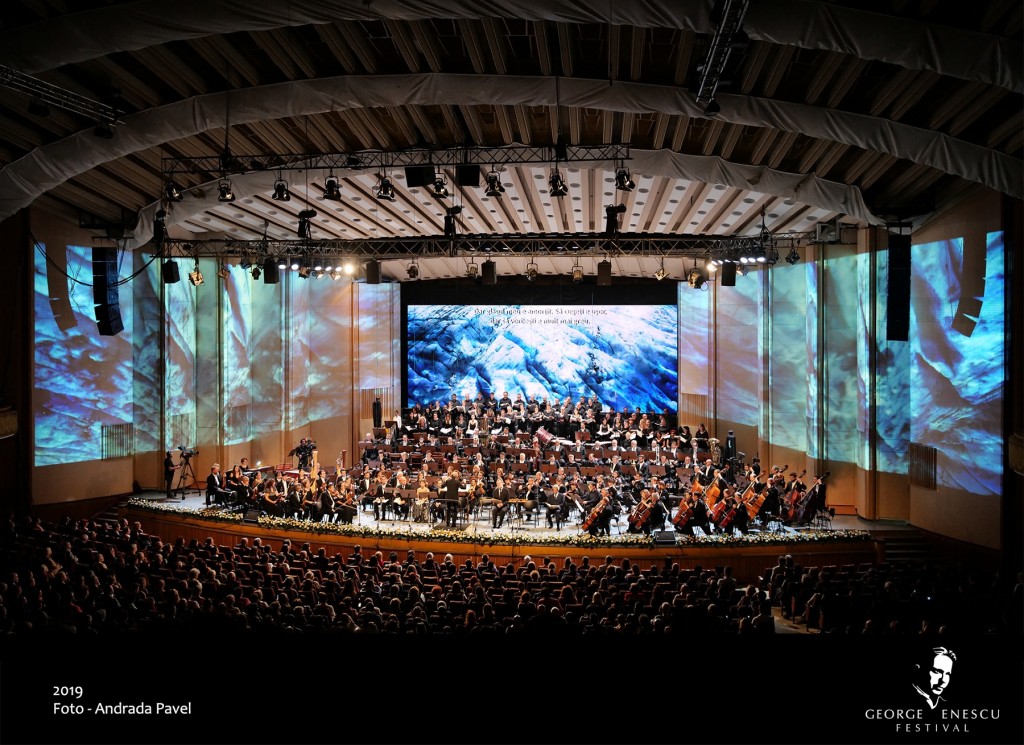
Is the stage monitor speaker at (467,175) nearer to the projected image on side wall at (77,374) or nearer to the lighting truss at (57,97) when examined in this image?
the lighting truss at (57,97)

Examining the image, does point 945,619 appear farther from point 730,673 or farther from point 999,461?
point 730,673

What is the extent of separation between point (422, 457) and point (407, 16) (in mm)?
12914

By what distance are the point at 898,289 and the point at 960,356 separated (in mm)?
1698

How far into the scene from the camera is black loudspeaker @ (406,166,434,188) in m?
12.3

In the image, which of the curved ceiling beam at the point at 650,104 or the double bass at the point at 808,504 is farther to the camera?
the double bass at the point at 808,504

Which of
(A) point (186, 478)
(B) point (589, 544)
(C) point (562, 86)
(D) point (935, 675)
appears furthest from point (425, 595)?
(A) point (186, 478)

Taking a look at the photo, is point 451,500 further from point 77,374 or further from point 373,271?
point 77,374

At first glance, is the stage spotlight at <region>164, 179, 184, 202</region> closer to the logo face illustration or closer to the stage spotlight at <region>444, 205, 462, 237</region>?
the stage spotlight at <region>444, 205, 462, 237</region>

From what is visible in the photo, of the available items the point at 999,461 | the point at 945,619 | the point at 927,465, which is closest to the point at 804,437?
the point at 927,465

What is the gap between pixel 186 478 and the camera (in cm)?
Result: 1984

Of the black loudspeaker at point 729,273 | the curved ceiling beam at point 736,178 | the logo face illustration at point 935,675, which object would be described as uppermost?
the curved ceiling beam at point 736,178

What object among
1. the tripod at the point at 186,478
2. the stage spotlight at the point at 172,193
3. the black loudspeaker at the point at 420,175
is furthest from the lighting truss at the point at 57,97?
the tripod at the point at 186,478

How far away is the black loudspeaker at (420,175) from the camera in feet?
40.4

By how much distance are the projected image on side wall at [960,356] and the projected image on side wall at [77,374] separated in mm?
18114
